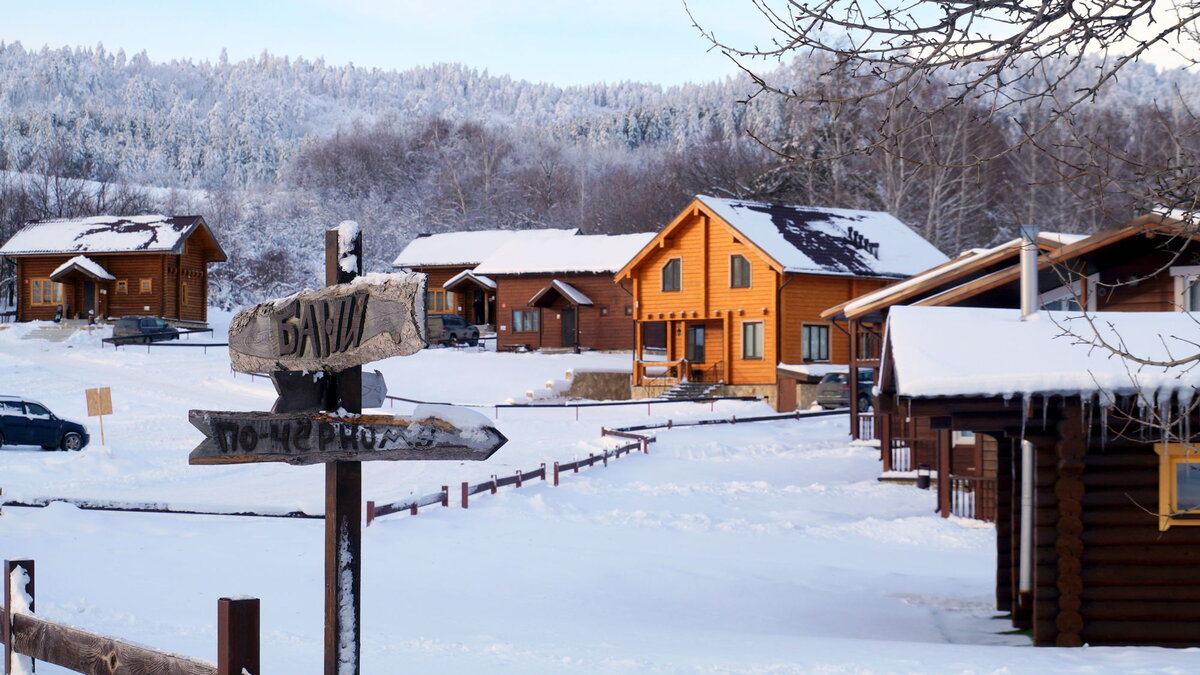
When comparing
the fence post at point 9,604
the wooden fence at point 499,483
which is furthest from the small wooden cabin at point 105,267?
the fence post at point 9,604

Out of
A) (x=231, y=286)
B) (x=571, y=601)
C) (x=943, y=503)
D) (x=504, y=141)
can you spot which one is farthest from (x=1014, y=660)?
(x=504, y=141)

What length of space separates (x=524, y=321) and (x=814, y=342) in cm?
2012

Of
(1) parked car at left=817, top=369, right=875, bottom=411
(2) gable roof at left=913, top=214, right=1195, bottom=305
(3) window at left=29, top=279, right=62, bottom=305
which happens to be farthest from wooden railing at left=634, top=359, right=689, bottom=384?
(3) window at left=29, top=279, right=62, bottom=305

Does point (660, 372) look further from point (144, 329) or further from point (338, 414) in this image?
point (338, 414)

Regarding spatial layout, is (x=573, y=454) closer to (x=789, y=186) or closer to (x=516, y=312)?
(x=516, y=312)

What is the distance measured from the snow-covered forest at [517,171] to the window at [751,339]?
7.26m

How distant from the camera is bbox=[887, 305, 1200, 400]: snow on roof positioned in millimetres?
13500

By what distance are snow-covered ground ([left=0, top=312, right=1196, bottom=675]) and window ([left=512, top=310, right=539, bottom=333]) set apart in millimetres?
25882

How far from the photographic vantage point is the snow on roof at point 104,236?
2499 inches

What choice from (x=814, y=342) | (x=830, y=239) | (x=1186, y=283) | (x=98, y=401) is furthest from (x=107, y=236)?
(x=1186, y=283)

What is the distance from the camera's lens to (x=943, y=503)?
81.3 feet

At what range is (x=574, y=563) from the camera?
749 inches

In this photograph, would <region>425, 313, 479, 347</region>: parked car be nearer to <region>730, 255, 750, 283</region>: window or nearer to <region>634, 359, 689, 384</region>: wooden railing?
<region>634, 359, 689, 384</region>: wooden railing

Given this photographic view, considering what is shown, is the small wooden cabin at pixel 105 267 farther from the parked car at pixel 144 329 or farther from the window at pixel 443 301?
the window at pixel 443 301
